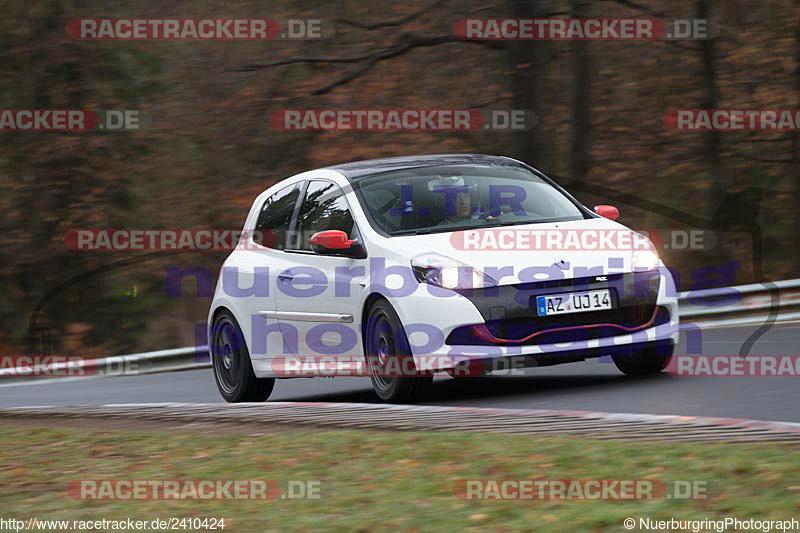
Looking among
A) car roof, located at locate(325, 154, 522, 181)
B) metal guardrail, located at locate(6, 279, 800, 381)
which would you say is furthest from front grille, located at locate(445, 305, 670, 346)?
metal guardrail, located at locate(6, 279, 800, 381)

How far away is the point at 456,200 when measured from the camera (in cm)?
1116

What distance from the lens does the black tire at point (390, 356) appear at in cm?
1023

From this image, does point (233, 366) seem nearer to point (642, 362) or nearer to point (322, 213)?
point (322, 213)

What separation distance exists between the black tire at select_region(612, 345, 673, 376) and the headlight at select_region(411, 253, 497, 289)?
68.2 inches

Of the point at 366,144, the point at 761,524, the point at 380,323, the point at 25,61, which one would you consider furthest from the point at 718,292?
the point at 25,61

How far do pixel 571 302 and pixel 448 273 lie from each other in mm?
847

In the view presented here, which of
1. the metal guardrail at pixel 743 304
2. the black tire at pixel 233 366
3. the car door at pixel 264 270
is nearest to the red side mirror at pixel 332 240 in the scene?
the car door at pixel 264 270

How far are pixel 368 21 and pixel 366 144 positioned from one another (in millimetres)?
2537

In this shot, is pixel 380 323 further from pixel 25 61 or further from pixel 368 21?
pixel 25 61

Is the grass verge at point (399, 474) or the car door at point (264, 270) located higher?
the car door at point (264, 270)

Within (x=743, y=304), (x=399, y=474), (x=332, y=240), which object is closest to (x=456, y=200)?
(x=332, y=240)

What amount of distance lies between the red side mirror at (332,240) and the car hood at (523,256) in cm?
42

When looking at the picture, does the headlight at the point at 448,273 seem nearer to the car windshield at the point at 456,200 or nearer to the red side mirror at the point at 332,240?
the car windshield at the point at 456,200

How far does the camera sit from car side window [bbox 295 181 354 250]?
11365 millimetres
